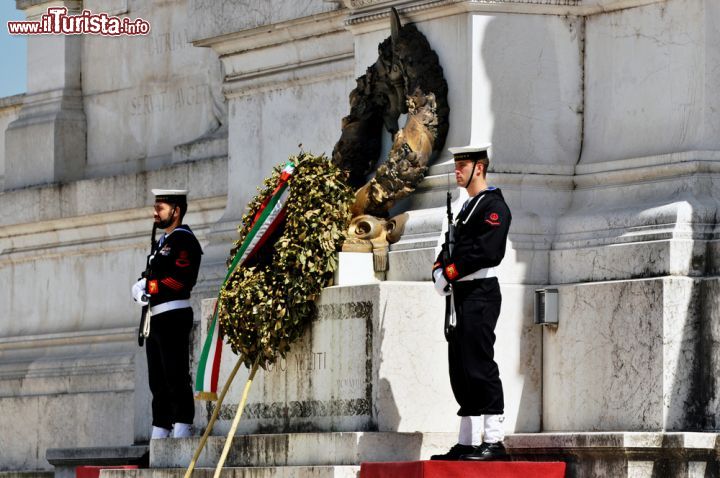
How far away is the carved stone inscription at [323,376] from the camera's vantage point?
54.7 ft

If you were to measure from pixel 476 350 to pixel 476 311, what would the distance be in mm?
245

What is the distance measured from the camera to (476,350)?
1595 centimetres

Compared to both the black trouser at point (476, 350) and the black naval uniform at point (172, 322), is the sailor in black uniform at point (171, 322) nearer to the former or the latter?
the black naval uniform at point (172, 322)

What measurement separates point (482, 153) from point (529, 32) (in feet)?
4.82


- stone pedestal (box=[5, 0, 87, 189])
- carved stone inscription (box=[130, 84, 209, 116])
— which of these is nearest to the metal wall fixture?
carved stone inscription (box=[130, 84, 209, 116])

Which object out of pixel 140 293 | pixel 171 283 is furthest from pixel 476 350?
pixel 140 293

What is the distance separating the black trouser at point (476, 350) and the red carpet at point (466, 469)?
0.45 metres

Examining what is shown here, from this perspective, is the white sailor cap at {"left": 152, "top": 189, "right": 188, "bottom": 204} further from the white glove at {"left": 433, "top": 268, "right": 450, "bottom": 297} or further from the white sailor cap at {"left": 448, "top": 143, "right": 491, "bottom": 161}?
the white glove at {"left": 433, "top": 268, "right": 450, "bottom": 297}

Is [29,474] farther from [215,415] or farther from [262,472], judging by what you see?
[262,472]

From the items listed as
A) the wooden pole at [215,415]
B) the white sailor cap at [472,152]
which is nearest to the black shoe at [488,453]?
the white sailor cap at [472,152]

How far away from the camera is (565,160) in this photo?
17.5 meters

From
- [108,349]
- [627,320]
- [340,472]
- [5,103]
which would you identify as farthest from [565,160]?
[5,103]

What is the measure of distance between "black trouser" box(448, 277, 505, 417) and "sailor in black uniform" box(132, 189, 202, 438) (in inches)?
123

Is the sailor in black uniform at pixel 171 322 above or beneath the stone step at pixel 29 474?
above
